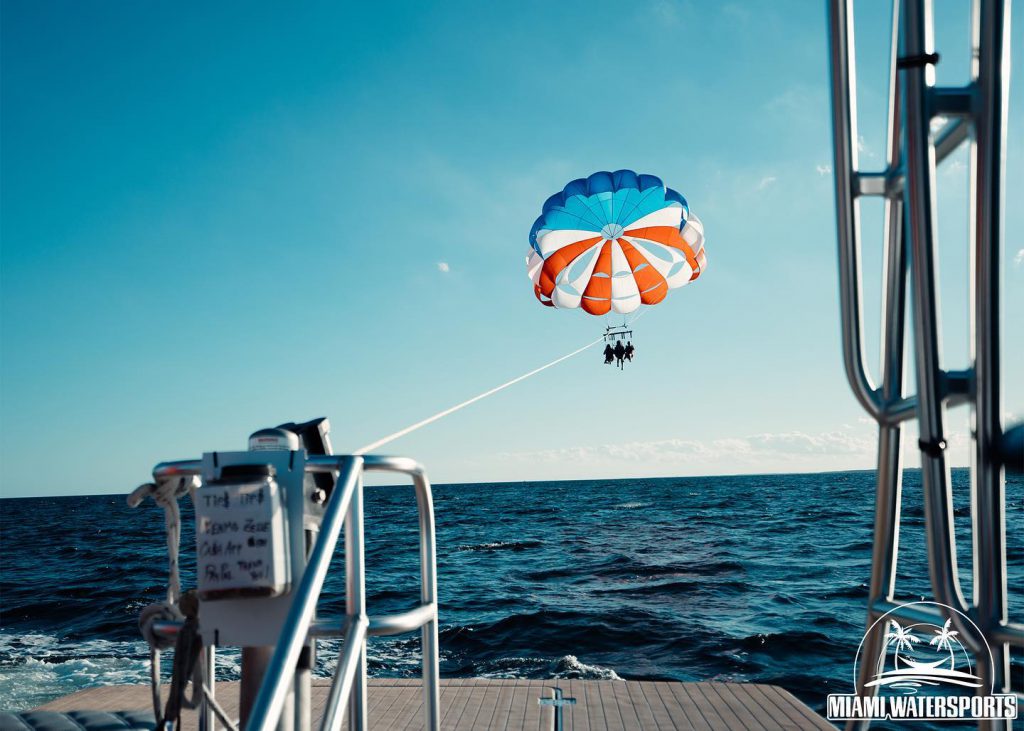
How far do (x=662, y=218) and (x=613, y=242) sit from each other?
109 centimetres

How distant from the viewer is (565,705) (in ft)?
17.1

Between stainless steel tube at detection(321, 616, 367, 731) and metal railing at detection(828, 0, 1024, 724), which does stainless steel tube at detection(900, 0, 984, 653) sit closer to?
metal railing at detection(828, 0, 1024, 724)

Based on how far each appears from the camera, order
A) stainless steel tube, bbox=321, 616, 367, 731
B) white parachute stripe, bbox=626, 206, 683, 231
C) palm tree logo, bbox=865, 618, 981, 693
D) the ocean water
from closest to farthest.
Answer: palm tree logo, bbox=865, 618, 981, 693
stainless steel tube, bbox=321, 616, 367, 731
the ocean water
white parachute stripe, bbox=626, 206, 683, 231

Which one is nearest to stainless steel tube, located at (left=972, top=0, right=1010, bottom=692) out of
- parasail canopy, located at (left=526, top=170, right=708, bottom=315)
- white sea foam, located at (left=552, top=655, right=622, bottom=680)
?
white sea foam, located at (left=552, top=655, right=622, bottom=680)

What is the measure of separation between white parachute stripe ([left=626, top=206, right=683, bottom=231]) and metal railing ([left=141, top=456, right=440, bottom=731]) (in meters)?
9.97

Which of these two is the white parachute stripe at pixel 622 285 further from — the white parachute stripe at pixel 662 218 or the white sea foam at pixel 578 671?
the white sea foam at pixel 578 671

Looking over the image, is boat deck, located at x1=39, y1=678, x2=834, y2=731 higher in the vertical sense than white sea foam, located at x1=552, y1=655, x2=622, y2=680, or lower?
higher

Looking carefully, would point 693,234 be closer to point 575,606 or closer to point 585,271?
point 585,271

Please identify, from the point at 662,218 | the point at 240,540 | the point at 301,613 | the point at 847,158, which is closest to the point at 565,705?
the point at 240,540

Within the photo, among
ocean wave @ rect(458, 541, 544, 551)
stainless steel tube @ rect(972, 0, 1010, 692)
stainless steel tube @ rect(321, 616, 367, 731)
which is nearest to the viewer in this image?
stainless steel tube @ rect(972, 0, 1010, 692)

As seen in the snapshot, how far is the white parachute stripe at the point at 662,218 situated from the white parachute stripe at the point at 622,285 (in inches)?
31.9

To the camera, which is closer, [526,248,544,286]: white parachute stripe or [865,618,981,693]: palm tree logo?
[865,618,981,693]: palm tree logo

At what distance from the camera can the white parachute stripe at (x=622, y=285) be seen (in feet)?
40.0

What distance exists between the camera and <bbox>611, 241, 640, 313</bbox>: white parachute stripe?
40.0ft
